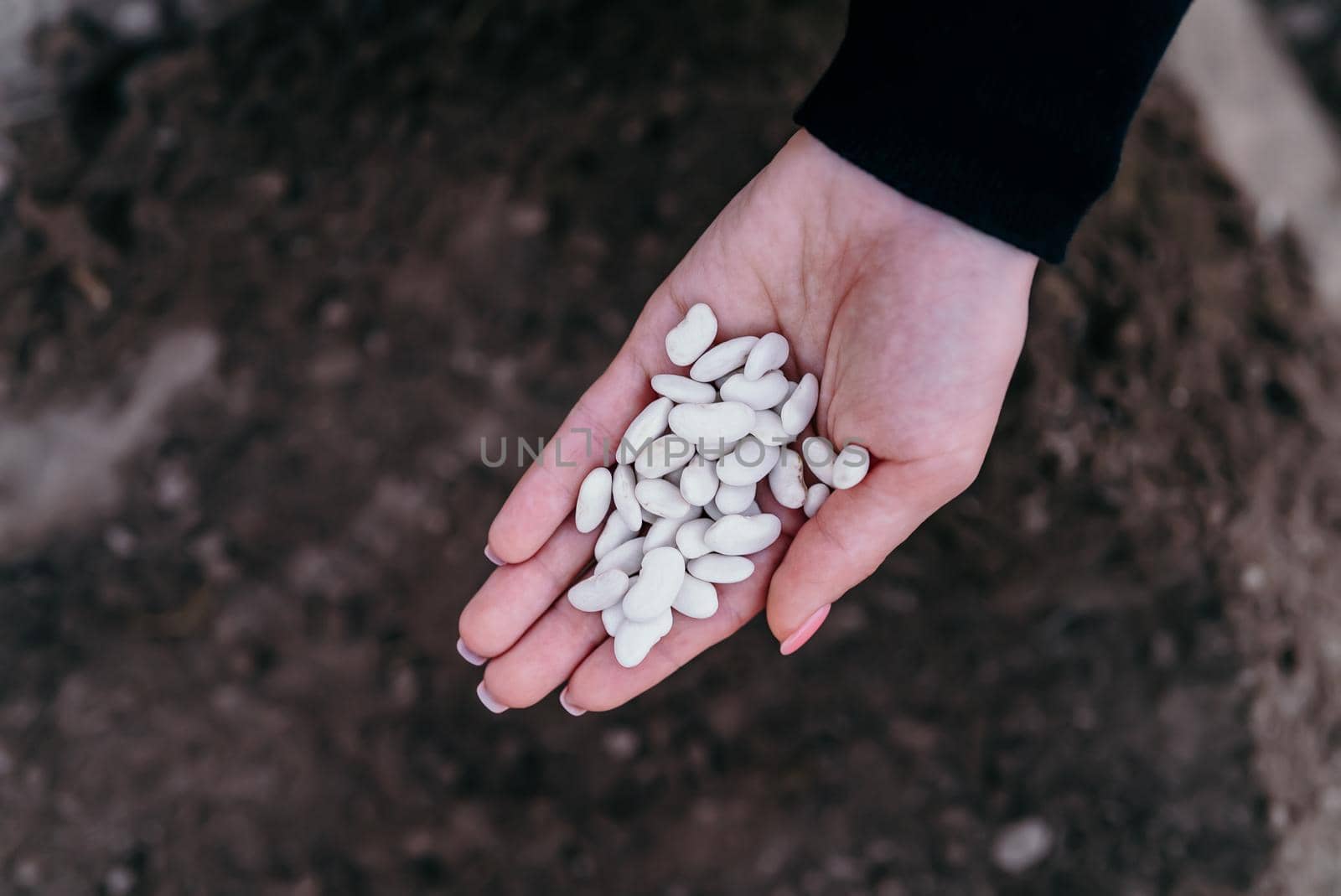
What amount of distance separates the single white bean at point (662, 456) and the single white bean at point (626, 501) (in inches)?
0.8

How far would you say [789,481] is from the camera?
3.42 feet

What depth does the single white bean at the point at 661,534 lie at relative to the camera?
3.51ft

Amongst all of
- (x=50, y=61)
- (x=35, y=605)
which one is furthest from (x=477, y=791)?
(x=50, y=61)

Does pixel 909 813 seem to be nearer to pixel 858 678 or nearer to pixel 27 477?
pixel 858 678

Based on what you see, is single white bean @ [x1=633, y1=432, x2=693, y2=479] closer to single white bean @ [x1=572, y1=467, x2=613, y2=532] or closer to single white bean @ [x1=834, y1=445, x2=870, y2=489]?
single white bean @ [x1=572, y1=467, x2=613, y2=532]

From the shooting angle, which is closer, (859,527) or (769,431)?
(859,527)

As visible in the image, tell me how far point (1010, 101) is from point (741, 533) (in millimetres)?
533

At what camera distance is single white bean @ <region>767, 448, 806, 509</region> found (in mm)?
1038

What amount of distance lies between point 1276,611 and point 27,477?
198cm

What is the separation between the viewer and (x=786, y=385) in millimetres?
1080

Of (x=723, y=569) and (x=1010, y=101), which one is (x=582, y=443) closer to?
(x=723, y=569)

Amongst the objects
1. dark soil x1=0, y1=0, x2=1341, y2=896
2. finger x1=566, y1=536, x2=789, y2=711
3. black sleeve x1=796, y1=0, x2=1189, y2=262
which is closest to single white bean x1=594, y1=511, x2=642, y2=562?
finger x1=566, y1=536, x2=789, y2=711

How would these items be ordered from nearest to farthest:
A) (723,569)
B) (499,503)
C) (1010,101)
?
(1010,101) → (723,569) → (499,503)

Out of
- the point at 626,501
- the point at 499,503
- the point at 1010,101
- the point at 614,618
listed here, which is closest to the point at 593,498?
the point at 626,501
